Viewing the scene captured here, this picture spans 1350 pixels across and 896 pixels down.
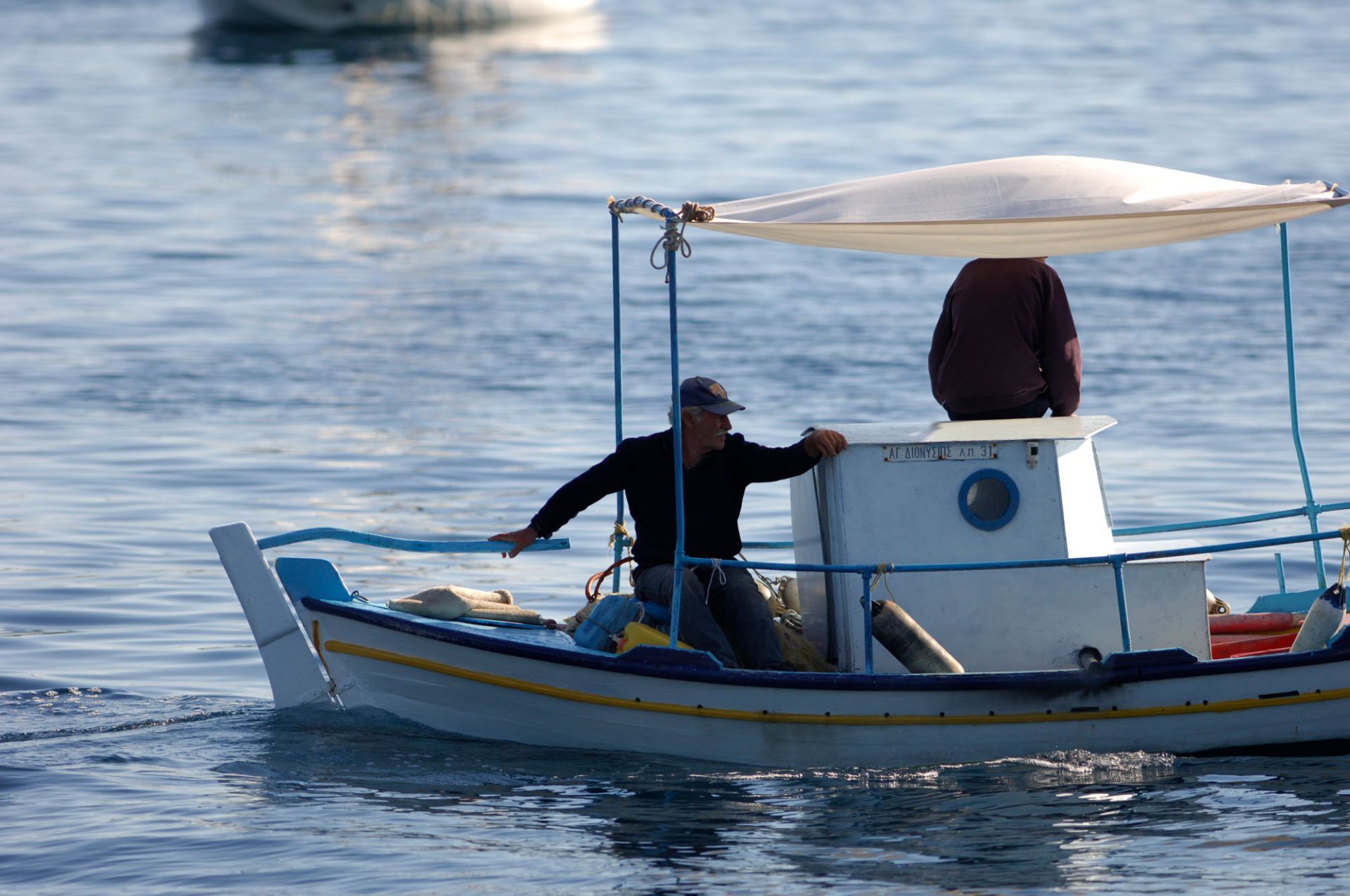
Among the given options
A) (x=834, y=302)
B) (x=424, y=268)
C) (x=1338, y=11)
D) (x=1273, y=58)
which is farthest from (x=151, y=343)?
(x=1338, y=11)

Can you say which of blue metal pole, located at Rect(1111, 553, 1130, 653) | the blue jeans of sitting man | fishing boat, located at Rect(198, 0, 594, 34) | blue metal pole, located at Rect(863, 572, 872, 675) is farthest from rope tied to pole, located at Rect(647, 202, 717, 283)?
fishing boat, located at Rect(198, 0, 594, 34)

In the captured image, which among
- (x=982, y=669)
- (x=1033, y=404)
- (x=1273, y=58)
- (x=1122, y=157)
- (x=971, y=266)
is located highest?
(x=1273, y=58)

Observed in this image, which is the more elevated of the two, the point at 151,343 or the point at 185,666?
the point at 151,343

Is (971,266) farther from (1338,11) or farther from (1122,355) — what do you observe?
(1338,11)

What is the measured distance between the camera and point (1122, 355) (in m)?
19.0

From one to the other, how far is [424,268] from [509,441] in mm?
8957

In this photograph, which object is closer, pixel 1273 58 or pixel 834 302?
pixel 834 302

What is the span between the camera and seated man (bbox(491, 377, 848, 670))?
7773mm

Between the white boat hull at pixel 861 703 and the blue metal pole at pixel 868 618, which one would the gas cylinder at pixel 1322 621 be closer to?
the white boat hull at pixel 861 703

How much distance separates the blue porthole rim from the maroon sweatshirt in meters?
0.62

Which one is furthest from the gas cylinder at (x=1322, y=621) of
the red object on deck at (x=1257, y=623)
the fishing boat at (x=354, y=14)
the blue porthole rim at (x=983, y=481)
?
the fishing boat at (x=354, y=14)

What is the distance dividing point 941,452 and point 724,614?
4.01 feet

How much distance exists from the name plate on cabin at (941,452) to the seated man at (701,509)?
0.25 metres

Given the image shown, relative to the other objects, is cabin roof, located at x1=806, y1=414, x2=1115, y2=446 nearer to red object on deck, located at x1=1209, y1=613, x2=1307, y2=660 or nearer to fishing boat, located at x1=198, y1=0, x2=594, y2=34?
red object on deck, located at x1=1209, y1=613, x2=1307, y2=660
